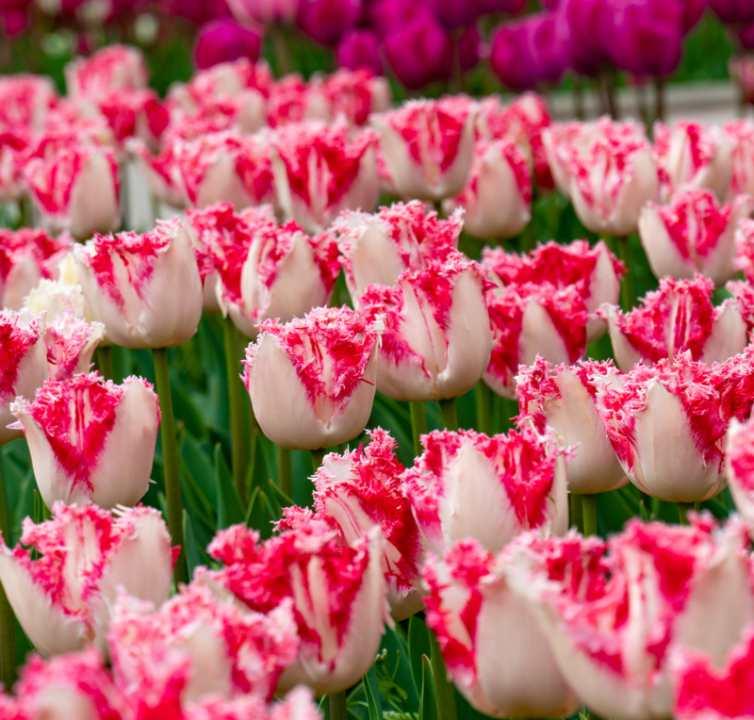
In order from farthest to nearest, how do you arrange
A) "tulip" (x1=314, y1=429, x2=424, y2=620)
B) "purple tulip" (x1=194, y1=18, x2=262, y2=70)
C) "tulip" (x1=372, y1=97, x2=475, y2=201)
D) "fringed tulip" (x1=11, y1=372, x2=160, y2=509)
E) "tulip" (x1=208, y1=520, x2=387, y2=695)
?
"purple tulip" (x1=194, y1=18, x2=262, y2=70) < "tulip" (x1=372, y1=97, x2=475, y2=201) < "fringed tulip" (x1=11, y1=372, x2=160, y2=509) < "tulip" (x1=314, y1=429, x2=424, y2=620) < "tulip" (x1=208, y1=520, x2=387, y2=695)

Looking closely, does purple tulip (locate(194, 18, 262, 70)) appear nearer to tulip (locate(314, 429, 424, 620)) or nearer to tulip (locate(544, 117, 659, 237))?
tulip (locate(544, 117, 659, 237))

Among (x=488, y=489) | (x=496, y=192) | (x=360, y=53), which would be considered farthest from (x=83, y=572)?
(x=360, y=53)

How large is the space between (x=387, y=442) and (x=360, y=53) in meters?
2.45

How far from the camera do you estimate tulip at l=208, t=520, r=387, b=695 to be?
579 mm

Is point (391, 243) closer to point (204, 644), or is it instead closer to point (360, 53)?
point (204, 644)

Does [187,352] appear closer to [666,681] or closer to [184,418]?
[184,418]

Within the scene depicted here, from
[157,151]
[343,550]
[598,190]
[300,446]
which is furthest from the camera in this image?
[157,151]

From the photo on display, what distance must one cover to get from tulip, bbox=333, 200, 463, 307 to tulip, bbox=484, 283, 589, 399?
3.5 inches

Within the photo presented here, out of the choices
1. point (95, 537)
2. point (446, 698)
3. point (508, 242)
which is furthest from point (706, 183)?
point (95, 537)

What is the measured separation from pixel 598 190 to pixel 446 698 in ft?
3.08

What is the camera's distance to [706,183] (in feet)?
Result: 5.14

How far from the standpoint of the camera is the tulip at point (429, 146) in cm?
153

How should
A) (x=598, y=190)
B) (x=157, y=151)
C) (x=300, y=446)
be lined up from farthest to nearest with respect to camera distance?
(x=157, y=151) → (x=598, y=190) → (x=300, y=446)

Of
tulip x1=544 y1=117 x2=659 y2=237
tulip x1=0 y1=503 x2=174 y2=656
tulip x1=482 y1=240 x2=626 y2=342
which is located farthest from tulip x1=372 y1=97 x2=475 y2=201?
tulip x1=0 y1=503 x2=174 y2=656
